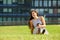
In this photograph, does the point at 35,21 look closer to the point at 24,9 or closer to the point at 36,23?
the point at 36,23

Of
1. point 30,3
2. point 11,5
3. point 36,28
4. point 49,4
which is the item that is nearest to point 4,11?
point 11,5

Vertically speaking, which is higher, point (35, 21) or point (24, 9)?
point (35, 21)

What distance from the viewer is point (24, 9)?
3270 inches

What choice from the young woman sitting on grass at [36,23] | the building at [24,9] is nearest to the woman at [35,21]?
the young woman sitting on grass at [36,23]

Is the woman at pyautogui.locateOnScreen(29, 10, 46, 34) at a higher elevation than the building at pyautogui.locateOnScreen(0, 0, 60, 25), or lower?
higher

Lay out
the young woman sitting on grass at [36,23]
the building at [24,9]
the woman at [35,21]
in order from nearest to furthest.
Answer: the young woman sitting on grass at [36,23]
the woman at [35,21]
the building at [24,9]

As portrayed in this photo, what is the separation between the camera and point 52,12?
279ft

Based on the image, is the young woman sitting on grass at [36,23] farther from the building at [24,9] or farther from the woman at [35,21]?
the building at [24,9]

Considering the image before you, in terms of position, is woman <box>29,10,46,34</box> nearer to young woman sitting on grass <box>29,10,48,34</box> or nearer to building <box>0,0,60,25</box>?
young woman sitting on grass <box>29,10,48,34</box>

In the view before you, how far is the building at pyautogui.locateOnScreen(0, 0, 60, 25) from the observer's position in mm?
81250

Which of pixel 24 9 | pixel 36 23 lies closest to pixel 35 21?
pixel 36 23

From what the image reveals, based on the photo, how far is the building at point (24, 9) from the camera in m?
81.2

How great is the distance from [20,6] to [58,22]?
12.8 m

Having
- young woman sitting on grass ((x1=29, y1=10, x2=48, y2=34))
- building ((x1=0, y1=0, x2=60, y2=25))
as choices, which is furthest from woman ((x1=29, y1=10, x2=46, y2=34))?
building ((x1=0, y1=0, x2=60, y2=25))
